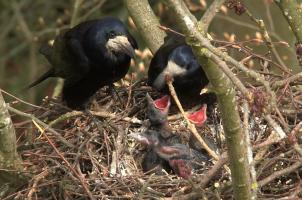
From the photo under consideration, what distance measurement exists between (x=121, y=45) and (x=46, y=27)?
2.25 metres

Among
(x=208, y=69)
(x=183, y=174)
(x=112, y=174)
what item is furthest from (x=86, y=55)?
(x=208, y=69)

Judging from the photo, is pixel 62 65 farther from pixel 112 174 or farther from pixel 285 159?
pixel 285 159

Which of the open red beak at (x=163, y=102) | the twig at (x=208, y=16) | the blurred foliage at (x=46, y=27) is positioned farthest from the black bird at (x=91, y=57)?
the twig at (x=208, y=16)

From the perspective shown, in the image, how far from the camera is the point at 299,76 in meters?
3.13

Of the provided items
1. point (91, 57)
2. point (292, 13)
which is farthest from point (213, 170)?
point (91, 57)

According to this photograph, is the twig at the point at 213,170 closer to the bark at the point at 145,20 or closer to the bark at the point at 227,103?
the bark at the point at 227,103

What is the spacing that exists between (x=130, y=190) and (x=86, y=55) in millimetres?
1141

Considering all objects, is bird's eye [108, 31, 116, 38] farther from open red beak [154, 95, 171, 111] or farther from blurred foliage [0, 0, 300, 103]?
blurred foliage [0, 0, 300, 103]

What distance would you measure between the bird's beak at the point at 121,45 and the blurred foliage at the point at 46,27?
4.91 ft

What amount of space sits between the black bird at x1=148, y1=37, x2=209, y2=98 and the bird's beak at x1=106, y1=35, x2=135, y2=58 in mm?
135

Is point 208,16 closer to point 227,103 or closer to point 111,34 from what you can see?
point 227,103

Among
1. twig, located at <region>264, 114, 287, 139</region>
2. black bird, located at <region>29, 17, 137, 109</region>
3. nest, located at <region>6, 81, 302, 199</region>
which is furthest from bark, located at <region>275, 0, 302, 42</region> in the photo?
twig, located at <region>264, 114, 287, 139</region>

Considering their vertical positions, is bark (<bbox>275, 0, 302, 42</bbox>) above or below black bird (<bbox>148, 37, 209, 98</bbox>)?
above

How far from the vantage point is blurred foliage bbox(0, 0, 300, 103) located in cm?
607
